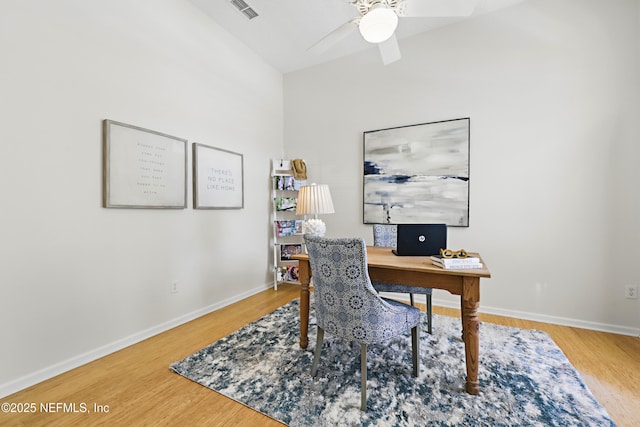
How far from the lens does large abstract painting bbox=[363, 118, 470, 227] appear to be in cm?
290

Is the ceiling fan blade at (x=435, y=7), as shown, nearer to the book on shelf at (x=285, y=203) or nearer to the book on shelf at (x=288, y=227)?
the book on shelf at (x=285, y=203)

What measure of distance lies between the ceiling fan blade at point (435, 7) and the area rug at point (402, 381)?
7.66 feet

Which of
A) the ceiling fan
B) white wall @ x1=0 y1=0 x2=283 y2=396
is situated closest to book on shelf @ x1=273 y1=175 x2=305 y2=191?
white wall @ x1=0 y1=0 x2=283 y2=396

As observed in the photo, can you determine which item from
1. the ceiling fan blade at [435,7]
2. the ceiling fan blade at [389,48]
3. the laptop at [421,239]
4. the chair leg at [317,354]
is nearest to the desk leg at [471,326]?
the laptop at [421,239]

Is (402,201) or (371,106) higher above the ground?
(371,106)

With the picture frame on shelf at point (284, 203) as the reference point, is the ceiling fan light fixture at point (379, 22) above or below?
above

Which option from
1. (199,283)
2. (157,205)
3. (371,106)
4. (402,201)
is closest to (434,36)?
(371,106)

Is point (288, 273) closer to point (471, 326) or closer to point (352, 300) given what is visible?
point (352, 300)

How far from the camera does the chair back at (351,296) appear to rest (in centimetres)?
147

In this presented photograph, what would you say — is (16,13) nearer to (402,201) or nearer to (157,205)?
(157,205)

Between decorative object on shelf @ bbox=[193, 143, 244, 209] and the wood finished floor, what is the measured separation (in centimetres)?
130

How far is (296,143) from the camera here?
3961mm

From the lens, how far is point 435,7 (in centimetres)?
181

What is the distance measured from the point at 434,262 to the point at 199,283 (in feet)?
7.56
